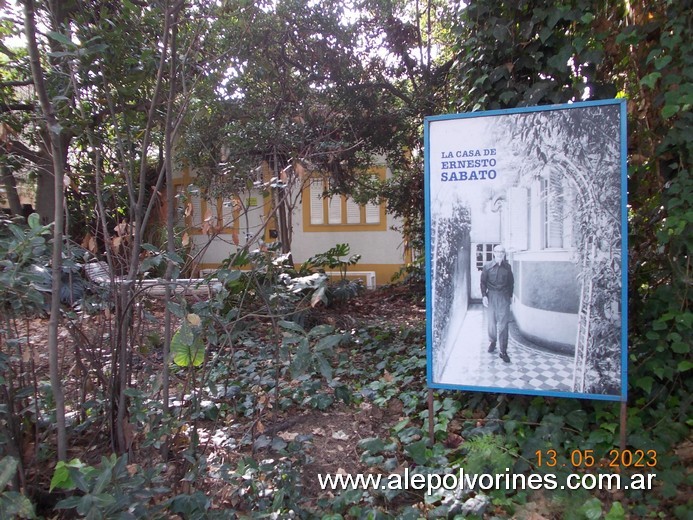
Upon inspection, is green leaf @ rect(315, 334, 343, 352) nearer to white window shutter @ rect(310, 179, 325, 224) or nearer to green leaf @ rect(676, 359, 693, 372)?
green leaf @ rect(676, 359, 693, 372)

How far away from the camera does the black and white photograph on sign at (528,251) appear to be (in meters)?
2.92

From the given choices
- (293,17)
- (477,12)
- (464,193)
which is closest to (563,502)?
(464,193)

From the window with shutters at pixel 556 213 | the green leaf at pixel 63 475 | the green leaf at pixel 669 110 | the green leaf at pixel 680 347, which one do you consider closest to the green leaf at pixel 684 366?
the green leaf at pixel 680 347

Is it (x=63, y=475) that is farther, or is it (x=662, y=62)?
(x=662, y=62)

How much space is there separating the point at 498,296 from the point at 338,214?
10728 millimetres

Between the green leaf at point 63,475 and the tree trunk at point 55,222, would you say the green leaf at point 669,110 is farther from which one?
the green leaf at point 63,475

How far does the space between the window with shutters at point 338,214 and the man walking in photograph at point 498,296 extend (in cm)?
1008

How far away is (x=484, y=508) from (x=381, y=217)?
11.0 m

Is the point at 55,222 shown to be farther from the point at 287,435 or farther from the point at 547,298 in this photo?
the point at 547,298

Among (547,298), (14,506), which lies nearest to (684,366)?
(547,298)

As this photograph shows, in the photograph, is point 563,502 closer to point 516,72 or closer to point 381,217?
point 516,72

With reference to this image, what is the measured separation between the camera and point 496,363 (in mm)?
Answer: 3098

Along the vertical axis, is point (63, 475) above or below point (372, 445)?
above

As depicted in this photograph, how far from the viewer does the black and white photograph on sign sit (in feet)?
9.57
